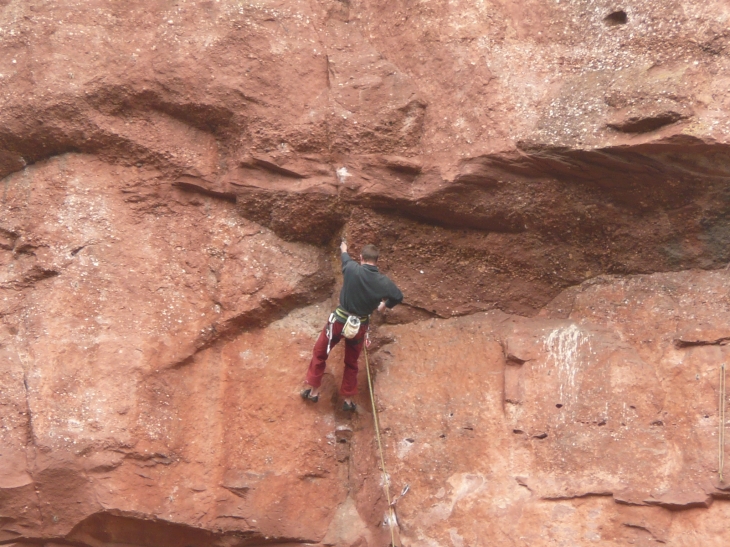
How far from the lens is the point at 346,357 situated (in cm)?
637

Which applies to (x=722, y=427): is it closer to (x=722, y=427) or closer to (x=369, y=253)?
(x=722, y=427)

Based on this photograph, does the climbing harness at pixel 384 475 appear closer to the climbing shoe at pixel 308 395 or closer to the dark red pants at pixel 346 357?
the dark red pants at pixel 346 357

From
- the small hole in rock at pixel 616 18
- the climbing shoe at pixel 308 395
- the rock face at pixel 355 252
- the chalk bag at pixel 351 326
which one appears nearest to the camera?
the rock face at pixel 355 252

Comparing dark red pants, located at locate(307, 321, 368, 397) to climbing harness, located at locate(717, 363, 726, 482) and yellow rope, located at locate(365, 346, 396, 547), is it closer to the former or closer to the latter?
yellow rope, located at locate(365, 346, 396, 547)

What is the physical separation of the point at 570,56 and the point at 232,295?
3101 mm

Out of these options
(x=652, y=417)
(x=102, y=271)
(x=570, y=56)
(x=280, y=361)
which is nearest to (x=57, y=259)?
(x=102, y=271)

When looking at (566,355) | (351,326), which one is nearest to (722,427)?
(566,355)

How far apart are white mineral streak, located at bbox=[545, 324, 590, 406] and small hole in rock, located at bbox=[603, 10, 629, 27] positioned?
7.45 feet

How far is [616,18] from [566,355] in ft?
8.28

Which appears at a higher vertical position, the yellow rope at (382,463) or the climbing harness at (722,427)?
the climbing harness at (722,427)

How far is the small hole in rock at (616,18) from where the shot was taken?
247 inches

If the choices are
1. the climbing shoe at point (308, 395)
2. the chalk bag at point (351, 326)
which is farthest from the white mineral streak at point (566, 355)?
the climbing shoe at point (308, 395)

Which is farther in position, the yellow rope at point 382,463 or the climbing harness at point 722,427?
the yellow rope at point 382,463

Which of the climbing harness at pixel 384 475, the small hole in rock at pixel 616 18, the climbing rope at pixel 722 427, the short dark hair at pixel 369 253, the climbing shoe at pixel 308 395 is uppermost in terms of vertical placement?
the small hole in rock at pixel 616 18
